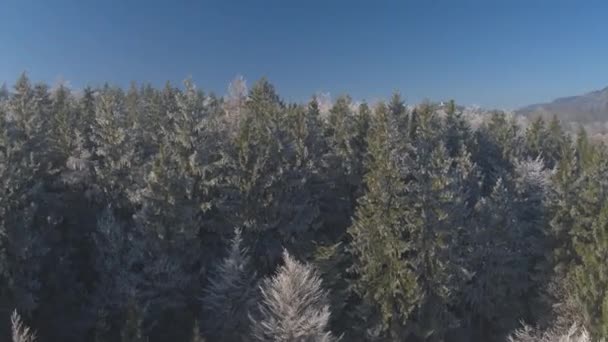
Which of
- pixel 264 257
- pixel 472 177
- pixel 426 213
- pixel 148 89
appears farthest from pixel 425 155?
pixel 148 89

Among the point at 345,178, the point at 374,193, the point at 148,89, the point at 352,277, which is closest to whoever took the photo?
the point at 374,193

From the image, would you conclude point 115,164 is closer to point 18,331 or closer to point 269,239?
point 269,239

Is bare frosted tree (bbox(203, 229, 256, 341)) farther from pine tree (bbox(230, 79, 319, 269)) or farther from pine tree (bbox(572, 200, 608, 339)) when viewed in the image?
pine tree (bbox(572, 200, 608, 339))

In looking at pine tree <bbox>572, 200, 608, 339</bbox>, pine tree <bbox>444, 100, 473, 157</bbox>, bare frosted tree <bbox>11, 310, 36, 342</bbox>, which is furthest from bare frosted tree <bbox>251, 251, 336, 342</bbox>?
pine tree <bbox>444, 100, 473, 157</bbox>

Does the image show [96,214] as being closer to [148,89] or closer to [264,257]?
[264,257]

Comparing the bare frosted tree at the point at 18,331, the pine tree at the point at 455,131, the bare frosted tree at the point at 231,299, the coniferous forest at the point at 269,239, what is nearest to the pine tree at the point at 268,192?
the coniferous forest at the point at 269,239

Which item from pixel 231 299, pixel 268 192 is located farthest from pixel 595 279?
pixel 231 299
